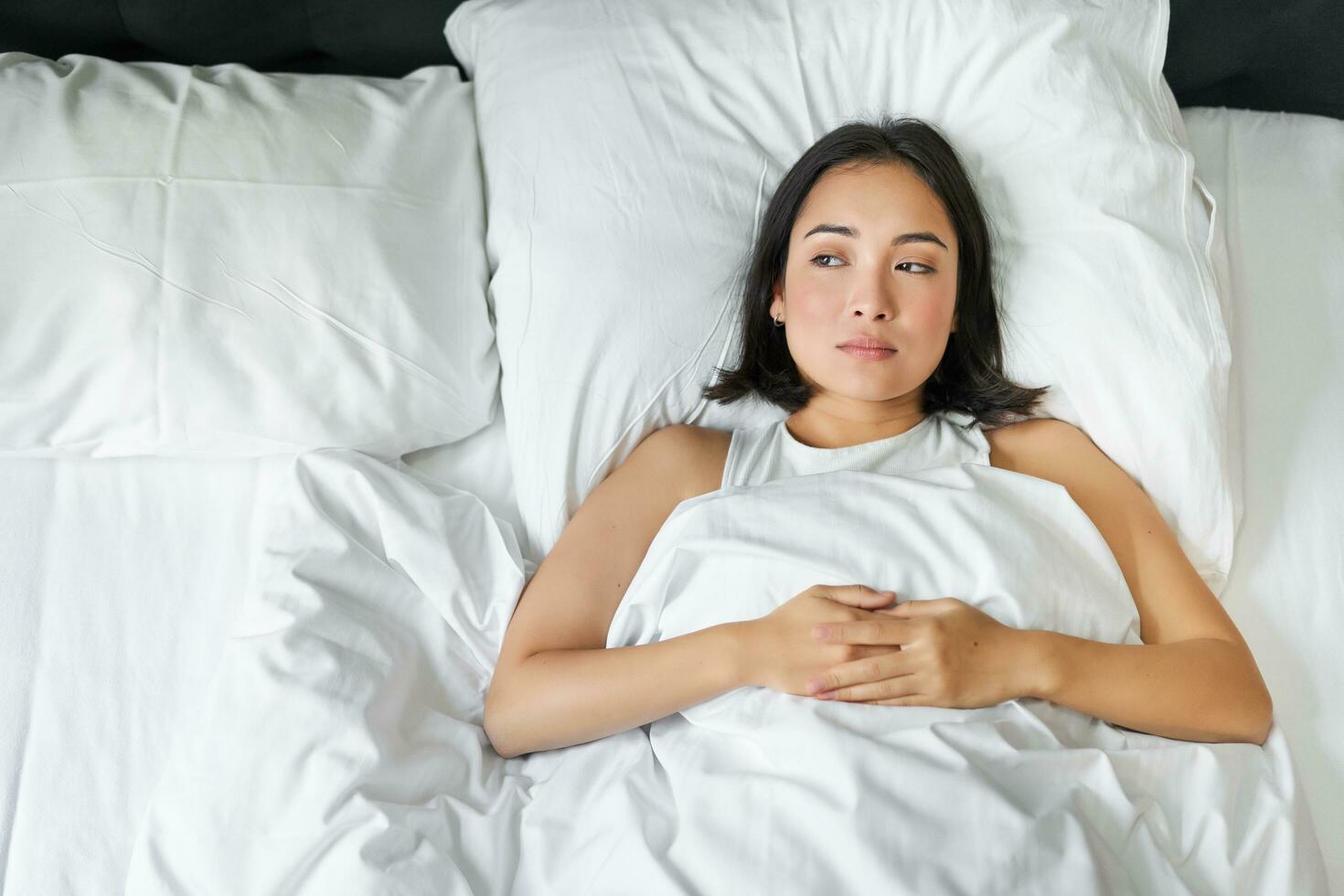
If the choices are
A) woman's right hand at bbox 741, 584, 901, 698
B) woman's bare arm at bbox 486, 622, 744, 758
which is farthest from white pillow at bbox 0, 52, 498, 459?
woman's right hand at bbox 741, 584, 901, 698

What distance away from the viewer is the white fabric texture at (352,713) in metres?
1.04

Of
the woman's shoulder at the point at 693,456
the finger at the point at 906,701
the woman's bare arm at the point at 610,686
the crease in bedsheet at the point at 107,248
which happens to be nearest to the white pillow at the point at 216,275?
the crease in bedsheet at the point at 107,248

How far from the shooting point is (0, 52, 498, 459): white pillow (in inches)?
49.1

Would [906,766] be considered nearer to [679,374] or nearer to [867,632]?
[867,632]

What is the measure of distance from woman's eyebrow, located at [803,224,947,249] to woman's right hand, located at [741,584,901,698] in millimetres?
417

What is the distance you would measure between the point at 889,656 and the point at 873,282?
427mm

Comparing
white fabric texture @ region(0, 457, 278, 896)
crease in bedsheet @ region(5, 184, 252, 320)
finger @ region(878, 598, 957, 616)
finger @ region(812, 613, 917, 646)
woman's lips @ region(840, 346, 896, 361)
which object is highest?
woman's lips @ region(840, 346, 896, 361)

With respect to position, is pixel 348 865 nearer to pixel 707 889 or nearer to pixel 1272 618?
pixel 707 889

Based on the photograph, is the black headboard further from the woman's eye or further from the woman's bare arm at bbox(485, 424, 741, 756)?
the woman's bare arm at bbox(485, 424, 741, 756)

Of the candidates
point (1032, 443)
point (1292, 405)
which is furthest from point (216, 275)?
point (1292, 405)

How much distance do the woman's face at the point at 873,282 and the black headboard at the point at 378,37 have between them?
0.61m

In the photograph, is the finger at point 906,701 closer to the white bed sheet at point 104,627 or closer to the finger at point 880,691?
→ the finger at point 880,691

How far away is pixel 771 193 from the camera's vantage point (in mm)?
1403

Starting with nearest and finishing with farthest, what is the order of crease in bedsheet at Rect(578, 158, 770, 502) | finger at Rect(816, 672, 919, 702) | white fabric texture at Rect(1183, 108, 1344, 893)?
finger at Rect(816, 672, 919, 702)
white fabric texture at Rect(1183, 108, 1344, 893)
crease in bedsheet at Rect(578, 158, 770, 502)
